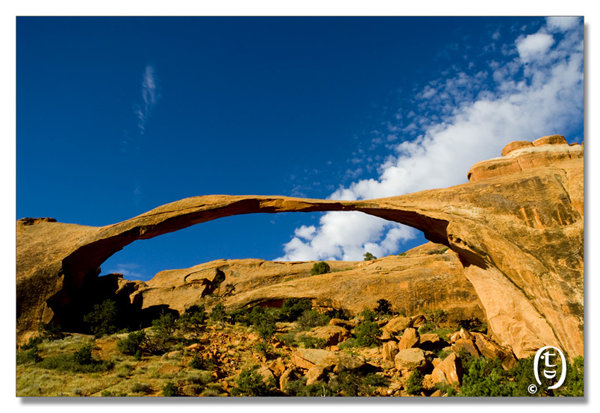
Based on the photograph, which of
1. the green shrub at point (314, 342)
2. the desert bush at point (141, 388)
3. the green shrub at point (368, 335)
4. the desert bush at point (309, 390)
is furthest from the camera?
the green shrub at point (368, 335)

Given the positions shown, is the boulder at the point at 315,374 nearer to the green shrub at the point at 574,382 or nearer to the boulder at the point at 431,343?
the boulder at the point at 431,343

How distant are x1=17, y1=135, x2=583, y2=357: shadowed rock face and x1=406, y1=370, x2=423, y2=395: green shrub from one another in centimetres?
373

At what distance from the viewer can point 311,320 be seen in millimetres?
15961

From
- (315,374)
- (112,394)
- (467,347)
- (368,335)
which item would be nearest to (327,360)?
(315,374)

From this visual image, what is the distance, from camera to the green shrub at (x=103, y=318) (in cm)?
1393

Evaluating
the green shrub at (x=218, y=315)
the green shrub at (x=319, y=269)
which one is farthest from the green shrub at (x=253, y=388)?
the green shrub at (x=319, y=269)

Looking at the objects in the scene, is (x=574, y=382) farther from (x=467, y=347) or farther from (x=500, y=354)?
(x=467, y=347)

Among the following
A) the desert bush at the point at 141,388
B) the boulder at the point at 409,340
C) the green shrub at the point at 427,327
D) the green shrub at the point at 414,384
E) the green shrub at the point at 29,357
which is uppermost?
the green shrub at the point at 29,357

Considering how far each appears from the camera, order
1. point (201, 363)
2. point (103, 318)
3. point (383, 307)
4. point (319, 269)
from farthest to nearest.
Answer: point (319, 269), point (383, 307), point (103, 318), point (201, 363)

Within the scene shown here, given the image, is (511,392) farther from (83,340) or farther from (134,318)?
(134,318)

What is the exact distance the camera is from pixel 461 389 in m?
7.77

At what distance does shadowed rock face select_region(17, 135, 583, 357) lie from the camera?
927 cm

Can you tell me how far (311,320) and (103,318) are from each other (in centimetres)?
881

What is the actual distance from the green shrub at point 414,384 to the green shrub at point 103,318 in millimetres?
11417
